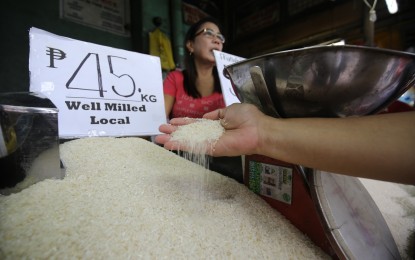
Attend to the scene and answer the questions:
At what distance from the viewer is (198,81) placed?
1774 millimetres

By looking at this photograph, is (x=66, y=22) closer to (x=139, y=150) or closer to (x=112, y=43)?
(x=112, y=43)

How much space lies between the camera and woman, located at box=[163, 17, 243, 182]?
160 cm

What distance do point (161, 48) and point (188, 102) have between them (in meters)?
2.09

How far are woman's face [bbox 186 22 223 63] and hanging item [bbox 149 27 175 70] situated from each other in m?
1.71

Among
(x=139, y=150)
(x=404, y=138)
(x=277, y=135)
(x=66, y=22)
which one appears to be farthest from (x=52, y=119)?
(x=66, y=22)

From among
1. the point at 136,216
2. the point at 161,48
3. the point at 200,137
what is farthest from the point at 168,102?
the point at 161,48

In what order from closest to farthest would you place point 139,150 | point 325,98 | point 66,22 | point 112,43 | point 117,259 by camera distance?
1. point 117,259
2. point 325,98
3. point 139,150
4. point 66,22
5. point 112,43

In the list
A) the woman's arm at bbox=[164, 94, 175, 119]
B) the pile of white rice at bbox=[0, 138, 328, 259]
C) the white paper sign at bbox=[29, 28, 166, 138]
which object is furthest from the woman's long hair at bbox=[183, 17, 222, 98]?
the pile of white rice at bbox=[0, 138, 328, 259]

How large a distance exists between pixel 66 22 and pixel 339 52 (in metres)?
3.30

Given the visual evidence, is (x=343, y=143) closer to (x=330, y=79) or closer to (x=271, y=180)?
(x=330, y=79)

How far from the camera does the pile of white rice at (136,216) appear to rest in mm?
437

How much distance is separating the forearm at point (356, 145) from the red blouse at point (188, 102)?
106cm

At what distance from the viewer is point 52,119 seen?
0.58m

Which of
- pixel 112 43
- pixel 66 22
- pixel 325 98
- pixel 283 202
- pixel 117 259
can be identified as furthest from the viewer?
pixel 112 43
